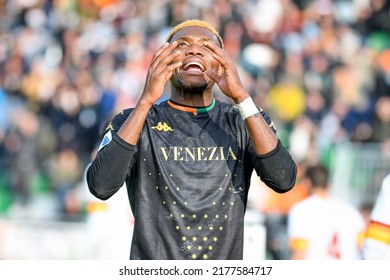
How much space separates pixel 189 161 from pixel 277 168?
0.44 metres

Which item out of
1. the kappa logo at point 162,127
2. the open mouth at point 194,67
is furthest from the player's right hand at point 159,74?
the kappa logo at point 162,127

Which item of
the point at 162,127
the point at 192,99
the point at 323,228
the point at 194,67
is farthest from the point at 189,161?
the point at 323,228

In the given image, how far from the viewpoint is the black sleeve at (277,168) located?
4500 mm

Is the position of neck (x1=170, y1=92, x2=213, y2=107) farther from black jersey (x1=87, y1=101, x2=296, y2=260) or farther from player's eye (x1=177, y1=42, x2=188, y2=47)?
player's eye (x1=177, y1=42, x2=188, y2=47)

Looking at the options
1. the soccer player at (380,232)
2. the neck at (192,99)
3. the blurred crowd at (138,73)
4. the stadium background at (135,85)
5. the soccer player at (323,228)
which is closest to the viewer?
the neck at (192,99)

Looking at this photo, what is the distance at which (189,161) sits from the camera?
4648 millimetres

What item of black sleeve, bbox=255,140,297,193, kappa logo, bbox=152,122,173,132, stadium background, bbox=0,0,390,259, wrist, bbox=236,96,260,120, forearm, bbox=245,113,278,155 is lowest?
black sleeve, bbox=255,140,297,193

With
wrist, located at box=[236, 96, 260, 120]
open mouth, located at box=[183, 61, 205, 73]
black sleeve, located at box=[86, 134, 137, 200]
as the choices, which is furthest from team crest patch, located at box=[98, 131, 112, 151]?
wrist, located at box=[236, 96, 260, 120]

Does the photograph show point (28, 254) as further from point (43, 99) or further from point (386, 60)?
point (386, 60)

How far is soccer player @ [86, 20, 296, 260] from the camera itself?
14.8ft

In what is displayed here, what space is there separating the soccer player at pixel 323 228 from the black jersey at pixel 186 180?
4198mm

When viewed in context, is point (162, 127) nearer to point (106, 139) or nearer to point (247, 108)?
point (106, 139)

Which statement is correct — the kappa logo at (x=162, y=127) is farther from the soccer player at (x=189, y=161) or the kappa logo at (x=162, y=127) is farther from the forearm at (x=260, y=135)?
the forearm at (x=260, y=135)

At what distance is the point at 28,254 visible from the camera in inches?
433
